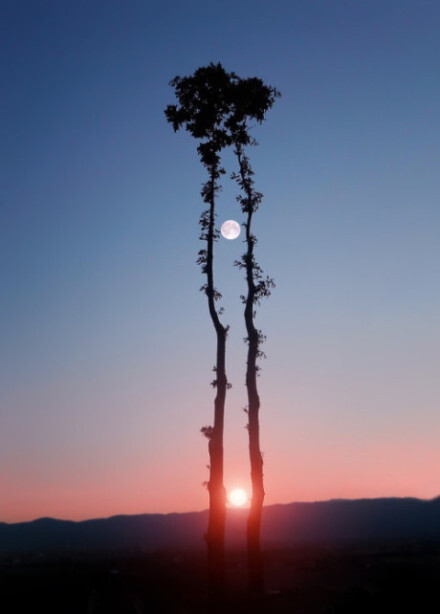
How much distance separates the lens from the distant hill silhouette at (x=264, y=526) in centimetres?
14762

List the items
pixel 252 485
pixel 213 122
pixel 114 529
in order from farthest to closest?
pixel 114 529 → pixel 213 122 → pixel 252 485

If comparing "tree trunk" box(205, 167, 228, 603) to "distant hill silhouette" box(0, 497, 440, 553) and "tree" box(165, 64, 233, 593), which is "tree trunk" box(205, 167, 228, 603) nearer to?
"tree" box(165, 64, 233, 593)

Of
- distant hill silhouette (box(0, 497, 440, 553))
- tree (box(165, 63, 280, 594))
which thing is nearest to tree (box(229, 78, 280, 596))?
tree (box(165, 63, 280, 594))

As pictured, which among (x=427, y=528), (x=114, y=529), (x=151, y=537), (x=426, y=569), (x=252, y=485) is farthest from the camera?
(x=114, y=529)

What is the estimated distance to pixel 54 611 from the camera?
24766mm

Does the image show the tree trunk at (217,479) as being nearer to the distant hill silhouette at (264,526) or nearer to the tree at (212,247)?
the tree at (212,247)

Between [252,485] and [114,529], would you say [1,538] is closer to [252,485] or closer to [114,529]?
[114,529]

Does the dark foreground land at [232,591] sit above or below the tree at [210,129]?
below

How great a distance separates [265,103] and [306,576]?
24628 millimetres

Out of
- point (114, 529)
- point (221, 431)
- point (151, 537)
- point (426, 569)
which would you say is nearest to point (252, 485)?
point (221, 431)

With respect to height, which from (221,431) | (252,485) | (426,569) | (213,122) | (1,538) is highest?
(213,122)

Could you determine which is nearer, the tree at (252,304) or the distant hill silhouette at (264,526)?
the tree at (252,304)

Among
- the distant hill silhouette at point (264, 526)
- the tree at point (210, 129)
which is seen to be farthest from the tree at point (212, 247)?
the distant hill silhouette at point (264, 526)

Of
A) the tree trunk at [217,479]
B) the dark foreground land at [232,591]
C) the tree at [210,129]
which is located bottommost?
the dark foreground land at [232,591]
